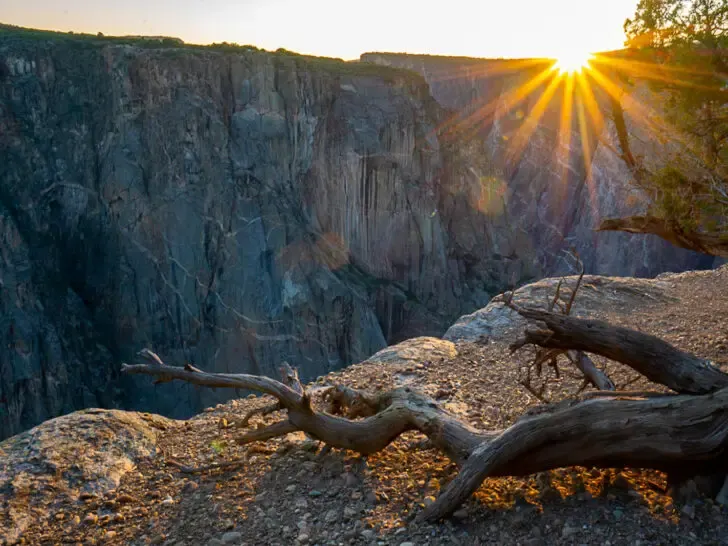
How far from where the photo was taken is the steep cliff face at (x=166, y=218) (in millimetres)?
33656

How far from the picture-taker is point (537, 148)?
47500 millimetres

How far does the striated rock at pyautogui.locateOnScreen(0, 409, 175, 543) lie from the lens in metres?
4.73

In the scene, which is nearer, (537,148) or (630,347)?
(630,347)

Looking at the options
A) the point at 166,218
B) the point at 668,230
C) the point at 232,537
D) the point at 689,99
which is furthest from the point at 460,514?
the point at 166,218

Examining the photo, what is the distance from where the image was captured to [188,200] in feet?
115

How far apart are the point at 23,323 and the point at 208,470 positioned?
31.9m

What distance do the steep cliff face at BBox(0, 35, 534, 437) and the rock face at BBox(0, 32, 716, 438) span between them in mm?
86

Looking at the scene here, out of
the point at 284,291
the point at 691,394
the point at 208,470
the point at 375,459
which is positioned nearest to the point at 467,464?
the point at 375,459

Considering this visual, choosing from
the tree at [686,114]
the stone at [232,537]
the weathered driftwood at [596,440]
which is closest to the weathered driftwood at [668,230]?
the tree at [686,114]

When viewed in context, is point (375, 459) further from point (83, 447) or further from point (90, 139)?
point (90, 139)

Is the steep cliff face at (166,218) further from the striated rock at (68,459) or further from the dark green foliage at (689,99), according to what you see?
the dark green foliage at (689,99)

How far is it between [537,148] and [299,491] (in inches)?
1858

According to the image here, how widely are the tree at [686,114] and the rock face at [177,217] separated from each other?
28.8 m

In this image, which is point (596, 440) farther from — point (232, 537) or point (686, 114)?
point (686, 114)
